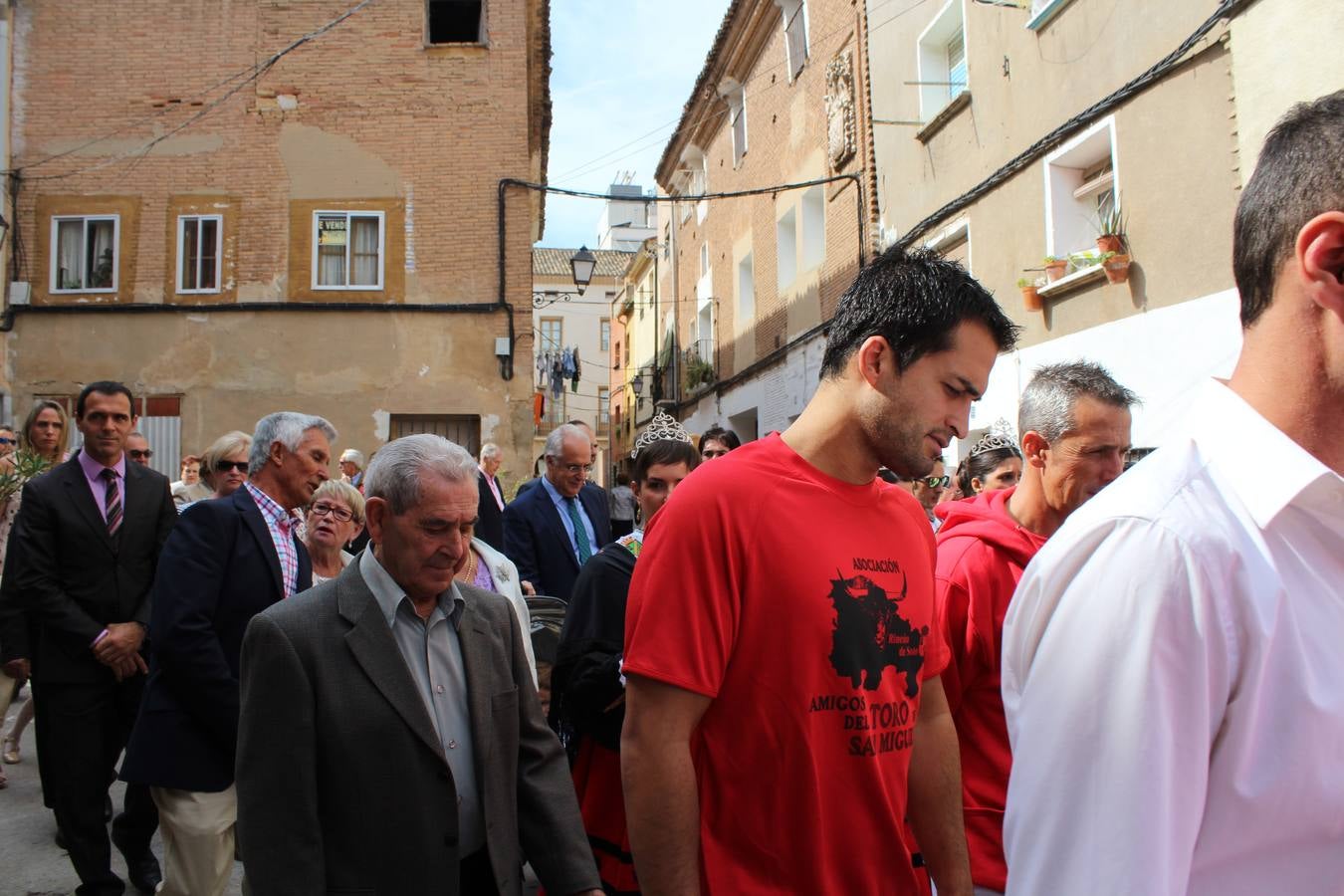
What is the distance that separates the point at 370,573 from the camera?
283 centimetres

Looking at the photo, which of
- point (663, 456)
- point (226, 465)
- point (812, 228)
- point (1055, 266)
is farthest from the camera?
point (812, 228)

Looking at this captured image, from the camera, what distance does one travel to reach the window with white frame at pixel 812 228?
20.4 m

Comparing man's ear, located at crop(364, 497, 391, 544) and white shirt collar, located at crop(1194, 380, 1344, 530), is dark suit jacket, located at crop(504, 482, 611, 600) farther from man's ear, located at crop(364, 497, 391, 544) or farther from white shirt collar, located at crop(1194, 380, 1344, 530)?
white shirt collar, located at crop(1194, 380, 1344, 530)

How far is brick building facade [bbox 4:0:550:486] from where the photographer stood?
1728 centimetres

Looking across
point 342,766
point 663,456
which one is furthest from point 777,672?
point 663,456

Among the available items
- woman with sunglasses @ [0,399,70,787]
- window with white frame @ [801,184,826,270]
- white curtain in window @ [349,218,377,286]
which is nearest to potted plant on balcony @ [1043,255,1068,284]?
window with white frame @ [801,184,826,270]

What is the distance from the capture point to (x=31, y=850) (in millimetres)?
5617

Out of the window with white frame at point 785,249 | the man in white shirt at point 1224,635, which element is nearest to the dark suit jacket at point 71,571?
the man in white shirt at point 1224,635

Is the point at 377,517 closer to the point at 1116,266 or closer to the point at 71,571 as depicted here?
the point at 71,571

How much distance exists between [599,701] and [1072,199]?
401 inches

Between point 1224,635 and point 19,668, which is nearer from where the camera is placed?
point 1224,635

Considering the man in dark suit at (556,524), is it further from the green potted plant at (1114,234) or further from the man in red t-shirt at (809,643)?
the green potted plant at (1114,234)

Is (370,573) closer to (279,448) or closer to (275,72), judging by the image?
(279,448)

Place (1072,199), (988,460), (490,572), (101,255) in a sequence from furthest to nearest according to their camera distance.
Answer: (101,255) → (1072,199) → (988,460) → (490,572)
